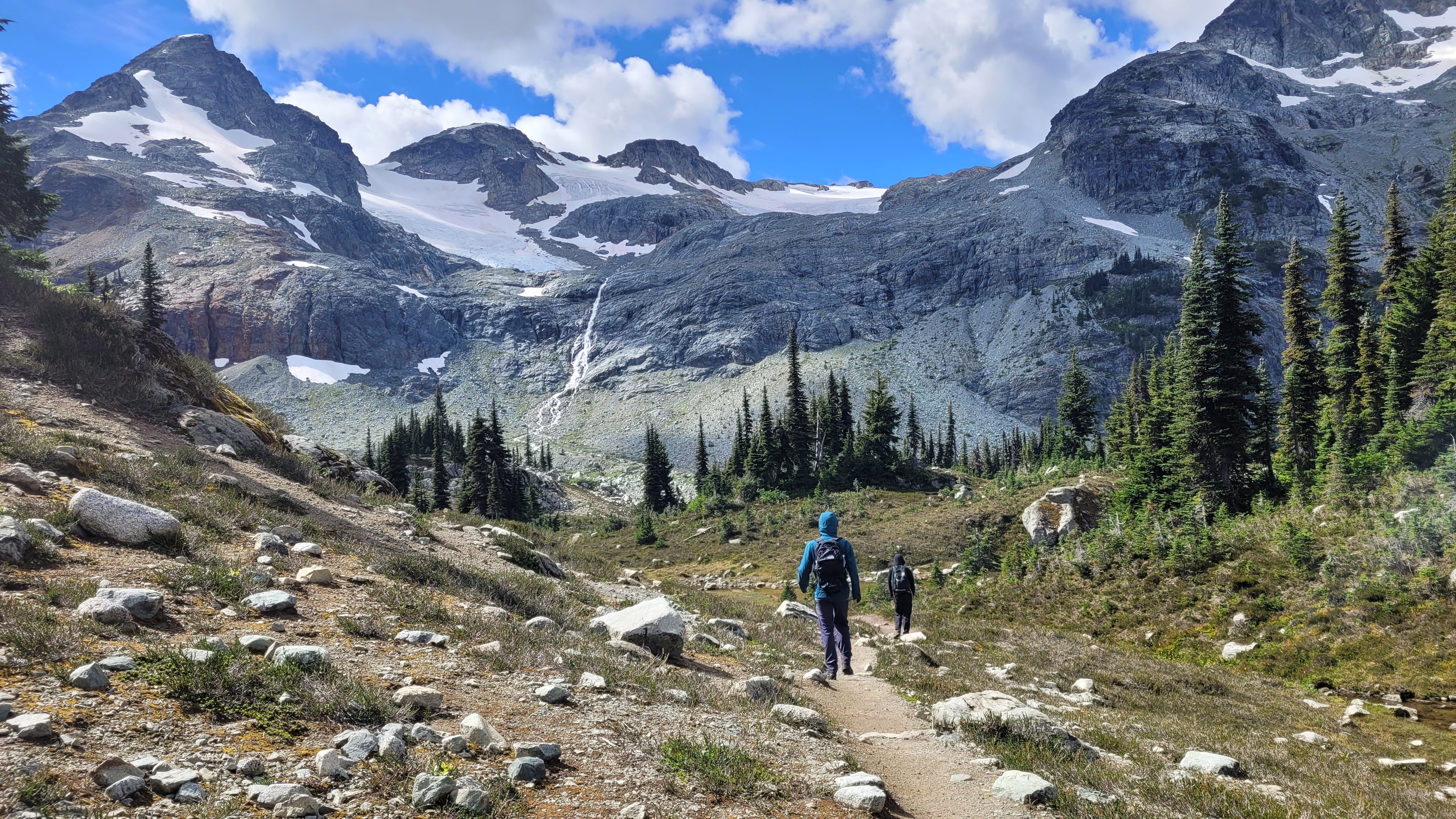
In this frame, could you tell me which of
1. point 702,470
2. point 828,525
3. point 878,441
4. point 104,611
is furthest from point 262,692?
point 702,470

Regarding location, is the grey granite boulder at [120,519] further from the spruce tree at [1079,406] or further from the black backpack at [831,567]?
the spruce tree at [1079,406]

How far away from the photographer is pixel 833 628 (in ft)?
35.0

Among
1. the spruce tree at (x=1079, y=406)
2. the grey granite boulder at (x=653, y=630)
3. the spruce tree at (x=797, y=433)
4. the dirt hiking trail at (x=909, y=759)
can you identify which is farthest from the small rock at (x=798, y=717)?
the spruce tree at (x=1079, y=406)

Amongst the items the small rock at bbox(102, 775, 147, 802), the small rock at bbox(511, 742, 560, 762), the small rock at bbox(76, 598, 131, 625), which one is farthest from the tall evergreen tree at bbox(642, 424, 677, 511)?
the small rock at bbox(102, 775, 147, 802)

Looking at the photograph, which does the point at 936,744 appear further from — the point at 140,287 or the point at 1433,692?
the point at 140,287

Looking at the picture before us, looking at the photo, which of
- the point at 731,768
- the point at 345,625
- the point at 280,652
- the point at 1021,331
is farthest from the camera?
the point at 1021,331

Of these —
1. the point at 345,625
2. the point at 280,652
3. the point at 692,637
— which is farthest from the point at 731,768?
the point at 692,637

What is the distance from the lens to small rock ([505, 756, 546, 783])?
4320 millimetres

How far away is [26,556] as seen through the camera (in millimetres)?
6371

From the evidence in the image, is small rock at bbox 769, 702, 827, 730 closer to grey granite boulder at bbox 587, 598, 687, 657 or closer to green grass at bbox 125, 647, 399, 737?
grey granite boulder at bbox 587, 598, 687, 657

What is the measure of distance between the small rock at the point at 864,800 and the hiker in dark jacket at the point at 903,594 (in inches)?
485

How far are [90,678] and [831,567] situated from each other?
8419 millimetres

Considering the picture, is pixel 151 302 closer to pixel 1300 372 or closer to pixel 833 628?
pixel 833 628

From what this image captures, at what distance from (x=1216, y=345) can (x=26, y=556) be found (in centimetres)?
3500
